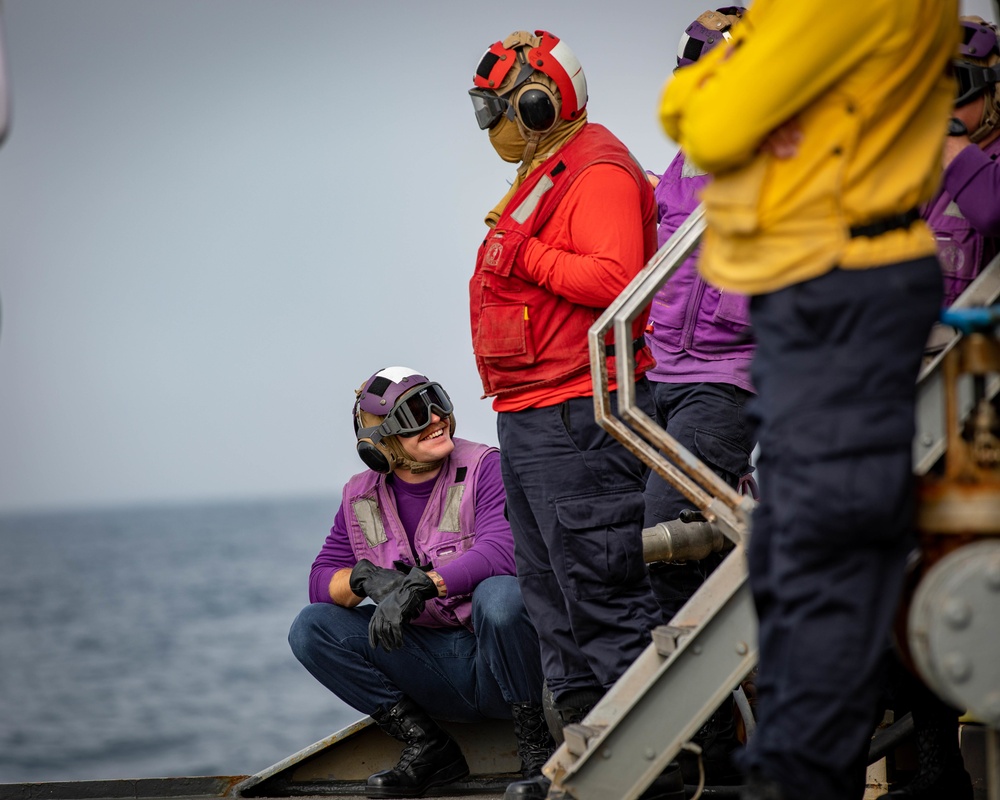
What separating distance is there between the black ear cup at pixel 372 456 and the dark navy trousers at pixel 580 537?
3.30ft

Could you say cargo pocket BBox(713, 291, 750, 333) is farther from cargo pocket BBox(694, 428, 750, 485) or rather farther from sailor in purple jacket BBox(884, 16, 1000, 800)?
sailor in purple jacket BBox(884, 16, 1000, 800)

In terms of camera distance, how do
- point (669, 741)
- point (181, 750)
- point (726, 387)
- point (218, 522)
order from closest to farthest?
point (669, 741)
point (726, 387)
point (181, 750)
point (218, 522)

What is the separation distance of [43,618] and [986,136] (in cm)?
4315

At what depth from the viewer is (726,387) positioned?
130 inches

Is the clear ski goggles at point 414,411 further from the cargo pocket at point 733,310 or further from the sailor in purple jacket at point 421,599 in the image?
→ the cargo pocket at point 733,310

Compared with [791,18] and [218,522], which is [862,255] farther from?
[218,522]

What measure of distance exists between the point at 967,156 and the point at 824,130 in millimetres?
884

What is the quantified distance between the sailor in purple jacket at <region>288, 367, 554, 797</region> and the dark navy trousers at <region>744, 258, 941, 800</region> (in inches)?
72.3

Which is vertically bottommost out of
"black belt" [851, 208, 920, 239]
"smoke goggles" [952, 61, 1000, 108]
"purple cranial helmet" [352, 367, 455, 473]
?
"purple cranial helmet" [352, 367, 455, 473]

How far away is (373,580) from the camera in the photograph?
145 inches

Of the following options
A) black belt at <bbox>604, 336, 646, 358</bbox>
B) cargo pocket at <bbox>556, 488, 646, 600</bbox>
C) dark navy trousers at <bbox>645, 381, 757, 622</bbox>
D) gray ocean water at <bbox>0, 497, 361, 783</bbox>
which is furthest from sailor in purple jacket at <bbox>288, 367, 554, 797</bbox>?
gray ocean water at <bbox>0, 497, 361, 783</bbox>

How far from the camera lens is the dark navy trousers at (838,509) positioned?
166cm

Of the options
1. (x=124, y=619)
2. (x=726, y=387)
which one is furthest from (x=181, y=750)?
(x=726, y=387)

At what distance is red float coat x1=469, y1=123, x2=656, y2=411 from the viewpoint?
279cm
